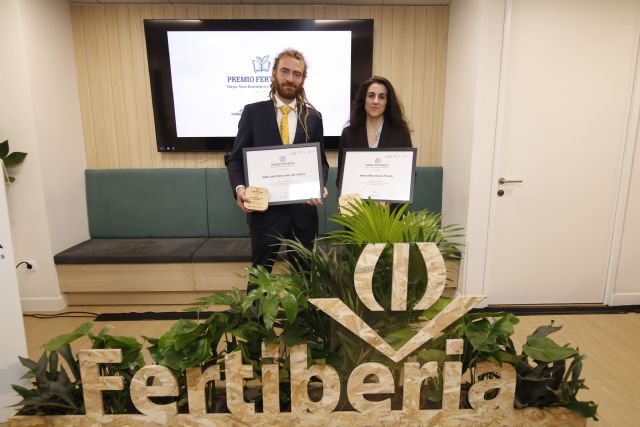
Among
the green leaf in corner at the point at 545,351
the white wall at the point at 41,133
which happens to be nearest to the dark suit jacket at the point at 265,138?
the green leaf in corner at the point at 545,351

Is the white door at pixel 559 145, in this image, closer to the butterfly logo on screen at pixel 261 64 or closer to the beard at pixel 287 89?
Result: the beard at pixel 287 89

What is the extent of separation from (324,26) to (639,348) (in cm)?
300

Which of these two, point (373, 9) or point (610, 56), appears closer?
point (610, 56)

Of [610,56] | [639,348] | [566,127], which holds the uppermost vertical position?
[610,56]

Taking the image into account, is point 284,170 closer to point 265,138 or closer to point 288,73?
point 265,138

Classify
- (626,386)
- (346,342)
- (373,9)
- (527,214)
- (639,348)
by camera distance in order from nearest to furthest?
(346,342) → (626,386) → (639,348) → (527,214) → (373,9)

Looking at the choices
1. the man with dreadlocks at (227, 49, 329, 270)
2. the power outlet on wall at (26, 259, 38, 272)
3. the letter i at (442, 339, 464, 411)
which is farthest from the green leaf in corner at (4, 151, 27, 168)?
the letter i at (442, 339, 464, 411)

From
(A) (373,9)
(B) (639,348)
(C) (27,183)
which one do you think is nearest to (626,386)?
(B) (639,348)

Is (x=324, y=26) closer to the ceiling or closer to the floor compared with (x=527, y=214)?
closer to the ceiling

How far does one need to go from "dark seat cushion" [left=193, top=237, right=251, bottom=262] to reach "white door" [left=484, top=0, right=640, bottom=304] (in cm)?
180

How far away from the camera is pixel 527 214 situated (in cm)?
276

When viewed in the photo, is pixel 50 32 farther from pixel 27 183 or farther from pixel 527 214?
pixel 527 214

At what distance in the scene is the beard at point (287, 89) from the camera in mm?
1961

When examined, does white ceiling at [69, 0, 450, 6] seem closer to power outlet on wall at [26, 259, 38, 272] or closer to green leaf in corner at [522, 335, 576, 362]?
power outlet on wall at [26, 259, 38, 272]
